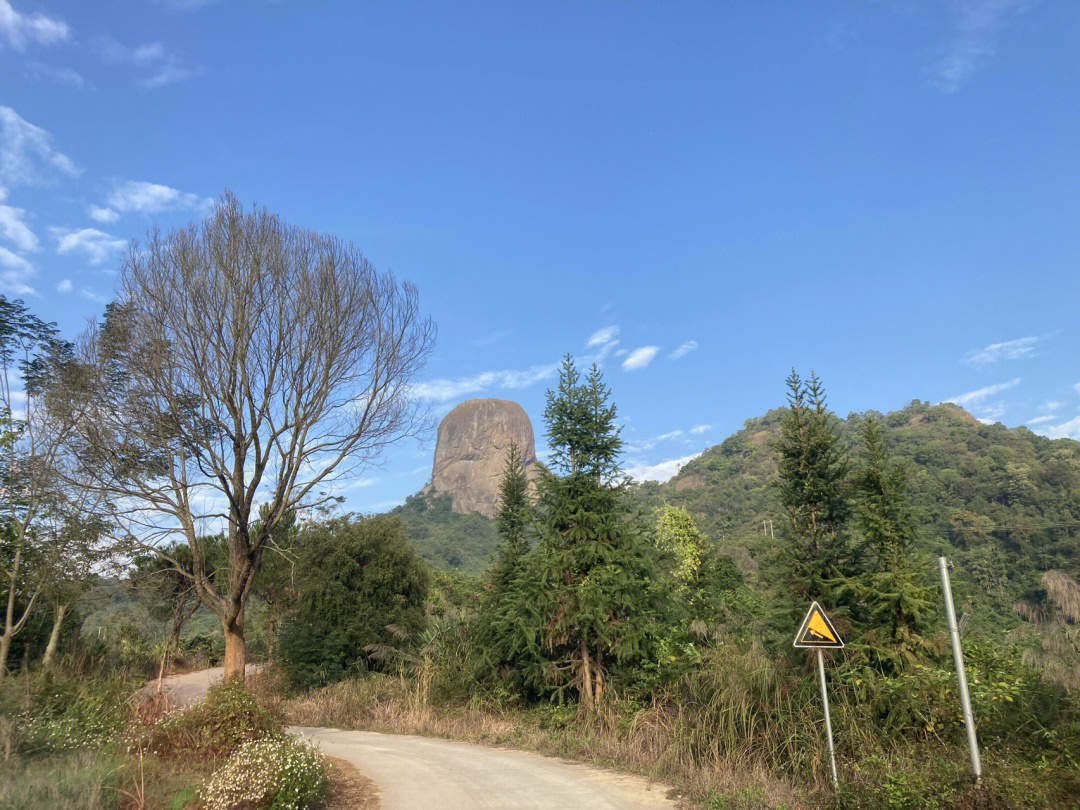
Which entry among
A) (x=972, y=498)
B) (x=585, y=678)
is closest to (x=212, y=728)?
(x=585, y=678)

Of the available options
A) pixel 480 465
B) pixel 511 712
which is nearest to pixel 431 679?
pixel 511 712

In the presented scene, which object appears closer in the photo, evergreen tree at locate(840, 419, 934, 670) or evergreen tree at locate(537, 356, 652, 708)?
evergreen tree at locate(840, 419, 934, 670)

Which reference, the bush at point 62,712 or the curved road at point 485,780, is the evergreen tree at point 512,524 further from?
the bush at point 62,712

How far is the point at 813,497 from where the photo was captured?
1249 centimetres

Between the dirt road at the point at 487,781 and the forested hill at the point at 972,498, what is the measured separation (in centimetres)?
568

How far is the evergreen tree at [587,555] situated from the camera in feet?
39.8

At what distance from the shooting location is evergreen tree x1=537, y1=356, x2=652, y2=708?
1212 centimetres

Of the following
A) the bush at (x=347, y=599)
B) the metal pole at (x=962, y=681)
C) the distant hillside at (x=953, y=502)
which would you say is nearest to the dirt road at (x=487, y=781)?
the metal pole at (x=962, y=681)

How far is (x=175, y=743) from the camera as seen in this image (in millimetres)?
7965

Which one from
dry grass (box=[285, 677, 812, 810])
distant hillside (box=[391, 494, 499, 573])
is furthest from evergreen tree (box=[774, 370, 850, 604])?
distant hillside (box=[391, 494, 499, 573])

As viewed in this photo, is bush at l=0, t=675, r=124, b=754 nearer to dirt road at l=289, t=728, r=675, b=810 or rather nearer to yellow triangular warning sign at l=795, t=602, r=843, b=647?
dirt road at l=289, t=728, r=675, b=810

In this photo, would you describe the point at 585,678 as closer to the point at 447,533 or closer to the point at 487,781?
the point at 487,781

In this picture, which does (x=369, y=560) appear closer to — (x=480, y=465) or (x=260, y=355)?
(x=260, y=355)

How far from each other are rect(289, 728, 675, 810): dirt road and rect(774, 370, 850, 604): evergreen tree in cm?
566
